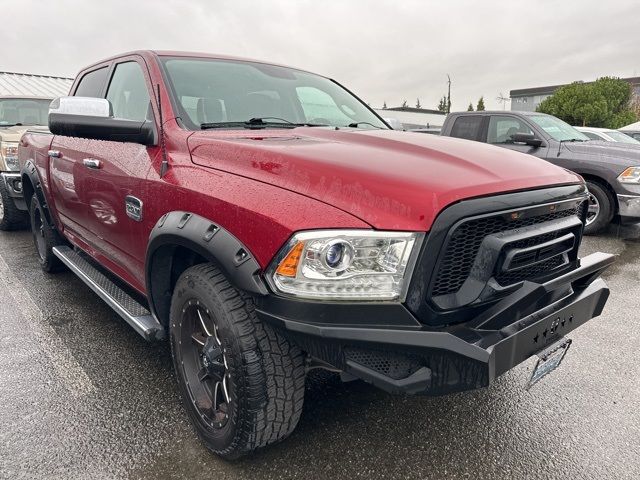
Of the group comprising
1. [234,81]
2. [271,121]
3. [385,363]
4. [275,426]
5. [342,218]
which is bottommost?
[275,426]

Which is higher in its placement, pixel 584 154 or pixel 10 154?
pixel 10 154

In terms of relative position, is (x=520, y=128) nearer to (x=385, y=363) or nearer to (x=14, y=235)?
(x=385, y=363)

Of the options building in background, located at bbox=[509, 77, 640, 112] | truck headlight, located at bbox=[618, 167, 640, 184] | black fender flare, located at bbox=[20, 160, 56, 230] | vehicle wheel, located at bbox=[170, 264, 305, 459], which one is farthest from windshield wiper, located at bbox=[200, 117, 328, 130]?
building in background, located at bbox=[509, 77, 640, 112]

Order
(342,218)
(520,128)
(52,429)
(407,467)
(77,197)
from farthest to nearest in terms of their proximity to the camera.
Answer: (520,128)
(77,197)
(52,429)
(407,467)
(342,218)

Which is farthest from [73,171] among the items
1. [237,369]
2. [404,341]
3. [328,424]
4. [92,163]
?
Result: [404,341]

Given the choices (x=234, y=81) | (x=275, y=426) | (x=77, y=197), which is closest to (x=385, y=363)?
(x=275, y=426)

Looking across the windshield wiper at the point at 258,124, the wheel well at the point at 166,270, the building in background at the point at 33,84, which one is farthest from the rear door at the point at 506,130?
the building in background at the point at 33,84

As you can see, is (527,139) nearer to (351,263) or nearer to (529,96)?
(351,263)

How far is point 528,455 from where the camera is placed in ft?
7.31

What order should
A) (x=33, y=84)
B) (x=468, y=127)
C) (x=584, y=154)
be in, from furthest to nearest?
1. (x=33, y=84)
2. (x=468, y=127)
3. (x=584, y=154)

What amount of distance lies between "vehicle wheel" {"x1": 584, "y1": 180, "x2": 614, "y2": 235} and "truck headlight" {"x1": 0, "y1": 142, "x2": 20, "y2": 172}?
7745mm

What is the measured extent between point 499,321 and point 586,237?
19.5 ft

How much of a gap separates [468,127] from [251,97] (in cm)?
604

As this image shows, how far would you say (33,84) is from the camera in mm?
18531
